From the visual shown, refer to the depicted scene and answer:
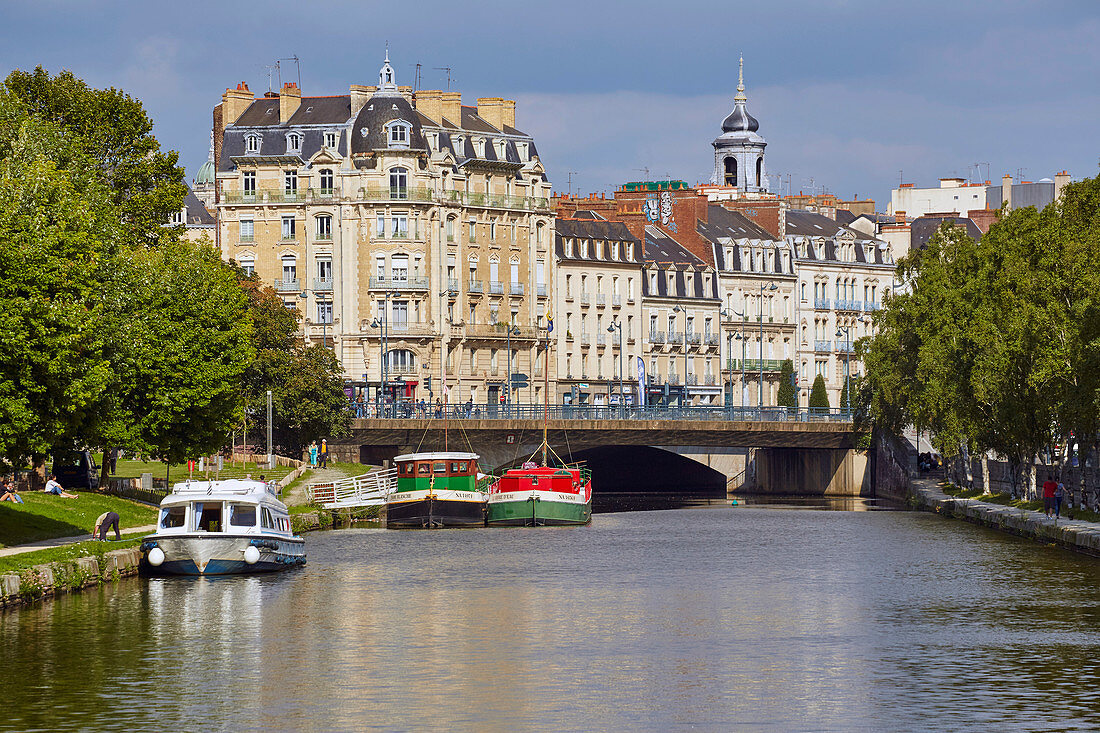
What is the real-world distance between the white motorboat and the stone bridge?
54.0 meters

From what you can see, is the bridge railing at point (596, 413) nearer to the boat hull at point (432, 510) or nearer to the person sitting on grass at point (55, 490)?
the boat hull at point (432, 510)

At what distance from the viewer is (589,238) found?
18012 centimetres

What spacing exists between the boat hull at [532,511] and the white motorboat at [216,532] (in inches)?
1385

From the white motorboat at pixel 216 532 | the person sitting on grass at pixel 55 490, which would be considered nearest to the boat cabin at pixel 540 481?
the person sitting on grass at pixel 55 490

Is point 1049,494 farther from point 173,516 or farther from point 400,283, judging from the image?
point 400,283

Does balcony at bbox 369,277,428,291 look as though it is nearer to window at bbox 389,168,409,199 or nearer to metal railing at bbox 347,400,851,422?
window at bbox 389,168,409,199

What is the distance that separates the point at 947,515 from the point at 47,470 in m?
46.8

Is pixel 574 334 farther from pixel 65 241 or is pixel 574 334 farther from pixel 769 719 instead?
pixel 769 719

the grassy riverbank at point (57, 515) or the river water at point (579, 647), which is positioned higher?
the grassy riverbank at point (57, 515)

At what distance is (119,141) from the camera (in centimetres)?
9388

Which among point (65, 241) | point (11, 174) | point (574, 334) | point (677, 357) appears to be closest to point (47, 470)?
point (11, 174)

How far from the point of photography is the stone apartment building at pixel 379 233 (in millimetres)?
162500

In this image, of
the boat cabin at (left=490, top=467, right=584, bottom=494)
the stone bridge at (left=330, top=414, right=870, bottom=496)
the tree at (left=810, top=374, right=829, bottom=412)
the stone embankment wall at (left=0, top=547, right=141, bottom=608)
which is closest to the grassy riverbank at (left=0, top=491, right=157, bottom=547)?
the stone embankment wall at (left=0, top=547, right=141, bottom=608)

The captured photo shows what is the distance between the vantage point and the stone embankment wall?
173 ft
